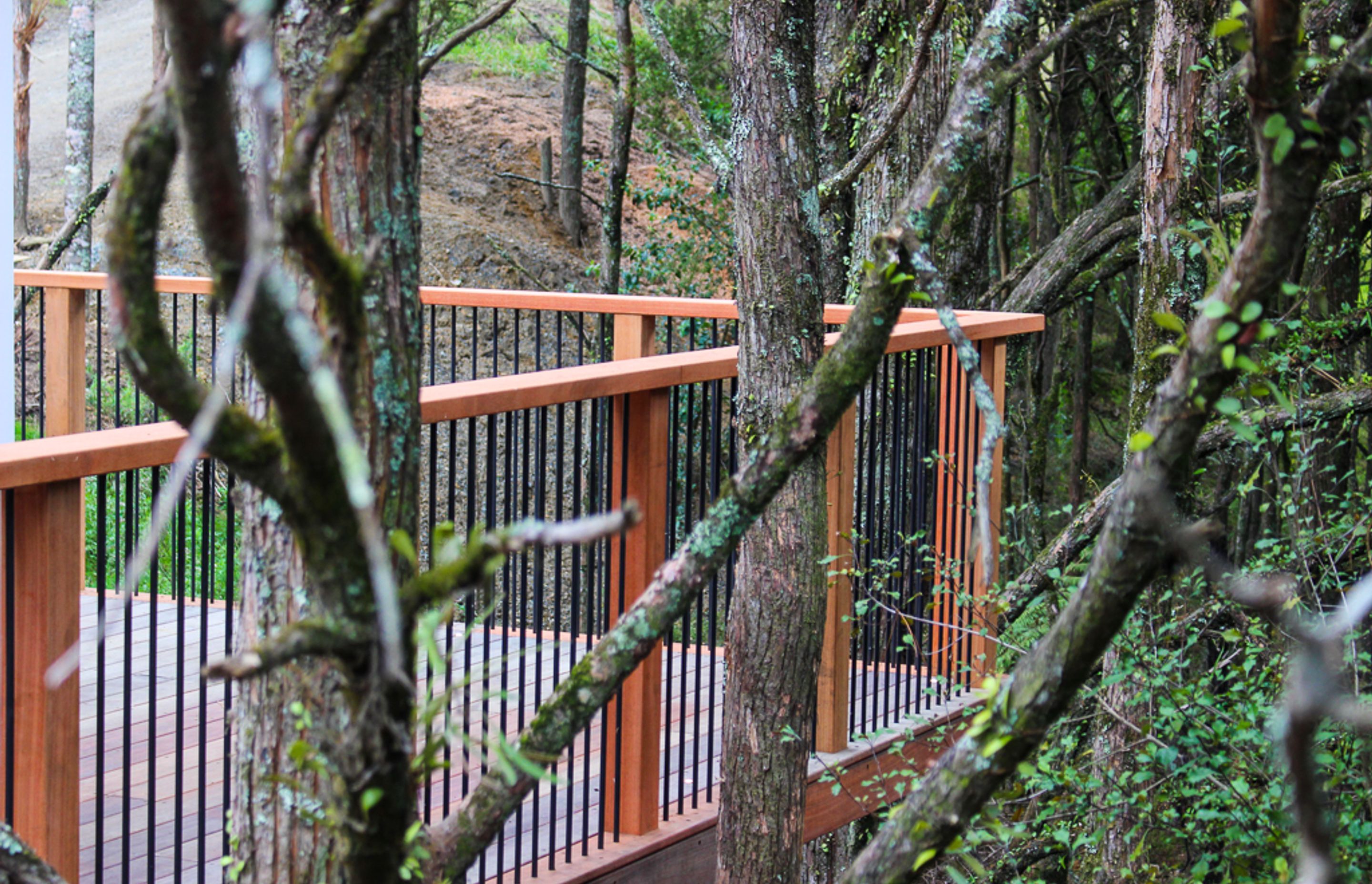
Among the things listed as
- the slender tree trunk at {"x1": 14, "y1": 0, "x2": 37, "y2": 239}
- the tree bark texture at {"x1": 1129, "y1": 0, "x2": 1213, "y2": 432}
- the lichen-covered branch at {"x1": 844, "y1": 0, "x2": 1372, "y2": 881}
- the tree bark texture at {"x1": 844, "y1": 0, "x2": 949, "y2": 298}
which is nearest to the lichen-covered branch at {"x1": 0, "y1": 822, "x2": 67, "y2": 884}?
the lichen-covered branch at {"x1": 844, "y1": 0, "x2": 1372, "y2": 881}

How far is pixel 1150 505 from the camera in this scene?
146 centimetres

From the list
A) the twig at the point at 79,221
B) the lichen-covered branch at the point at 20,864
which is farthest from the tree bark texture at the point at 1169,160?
the twig at the point at 79,221

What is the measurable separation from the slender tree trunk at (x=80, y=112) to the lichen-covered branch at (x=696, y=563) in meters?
12.7

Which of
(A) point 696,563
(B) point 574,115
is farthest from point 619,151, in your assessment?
(A) point 696,563

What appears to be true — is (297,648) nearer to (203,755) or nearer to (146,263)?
(146,263)

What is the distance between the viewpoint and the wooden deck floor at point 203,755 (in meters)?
2.68

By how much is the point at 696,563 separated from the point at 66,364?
15.7ft

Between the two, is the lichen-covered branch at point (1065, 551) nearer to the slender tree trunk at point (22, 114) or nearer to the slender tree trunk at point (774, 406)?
the slender tree trunk at point (774, 406)

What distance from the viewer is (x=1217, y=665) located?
3.95 m

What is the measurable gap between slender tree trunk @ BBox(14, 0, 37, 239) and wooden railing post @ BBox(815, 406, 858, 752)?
38.1 ft

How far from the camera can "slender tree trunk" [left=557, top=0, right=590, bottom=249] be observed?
46.3 feet

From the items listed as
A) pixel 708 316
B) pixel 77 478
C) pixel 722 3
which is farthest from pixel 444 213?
pixel 77 478

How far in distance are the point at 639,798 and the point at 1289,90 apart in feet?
8.72

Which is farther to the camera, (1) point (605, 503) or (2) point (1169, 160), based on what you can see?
(2) point (1169, 160)
